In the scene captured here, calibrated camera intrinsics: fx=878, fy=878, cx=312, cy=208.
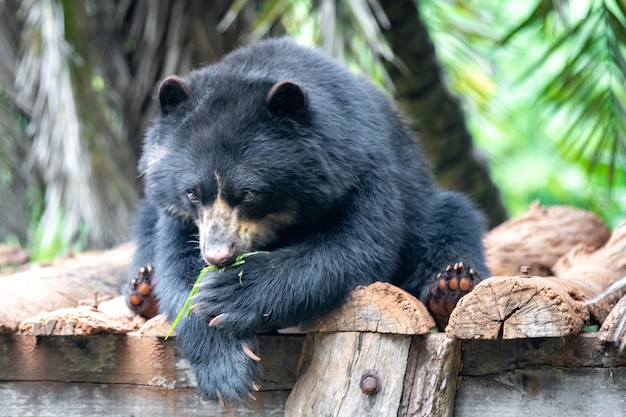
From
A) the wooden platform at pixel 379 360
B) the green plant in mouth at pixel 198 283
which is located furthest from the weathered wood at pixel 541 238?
the green plant in mouth at pixel 198 283

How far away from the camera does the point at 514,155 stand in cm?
1288

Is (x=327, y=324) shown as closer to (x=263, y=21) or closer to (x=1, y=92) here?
(x=263, y=21)

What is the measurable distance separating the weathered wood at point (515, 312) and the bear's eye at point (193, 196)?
1.17 meters

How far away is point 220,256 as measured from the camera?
326cm

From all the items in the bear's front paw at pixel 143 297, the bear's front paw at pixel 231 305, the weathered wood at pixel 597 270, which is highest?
the weathered wood at pixel 597 270

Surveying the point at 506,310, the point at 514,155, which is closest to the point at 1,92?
the point at 506,310

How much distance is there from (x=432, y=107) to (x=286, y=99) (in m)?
3.82

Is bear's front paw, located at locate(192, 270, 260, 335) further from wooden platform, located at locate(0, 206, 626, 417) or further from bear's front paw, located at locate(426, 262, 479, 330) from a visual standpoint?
bear's front paw, located at locate(426, 262, 479, 330)

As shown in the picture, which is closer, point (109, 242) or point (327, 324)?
point (327, 324)

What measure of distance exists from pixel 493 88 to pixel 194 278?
20.4 ft

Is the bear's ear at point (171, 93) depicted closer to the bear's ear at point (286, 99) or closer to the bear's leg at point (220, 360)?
the bear's ear at point (286, 99)

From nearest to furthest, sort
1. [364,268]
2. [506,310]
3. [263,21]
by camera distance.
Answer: [506,310]
[364,268]
[263,21]

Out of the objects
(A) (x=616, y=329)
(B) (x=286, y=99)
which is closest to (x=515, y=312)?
(A) (x=616, y=329)

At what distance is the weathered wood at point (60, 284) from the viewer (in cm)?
388
